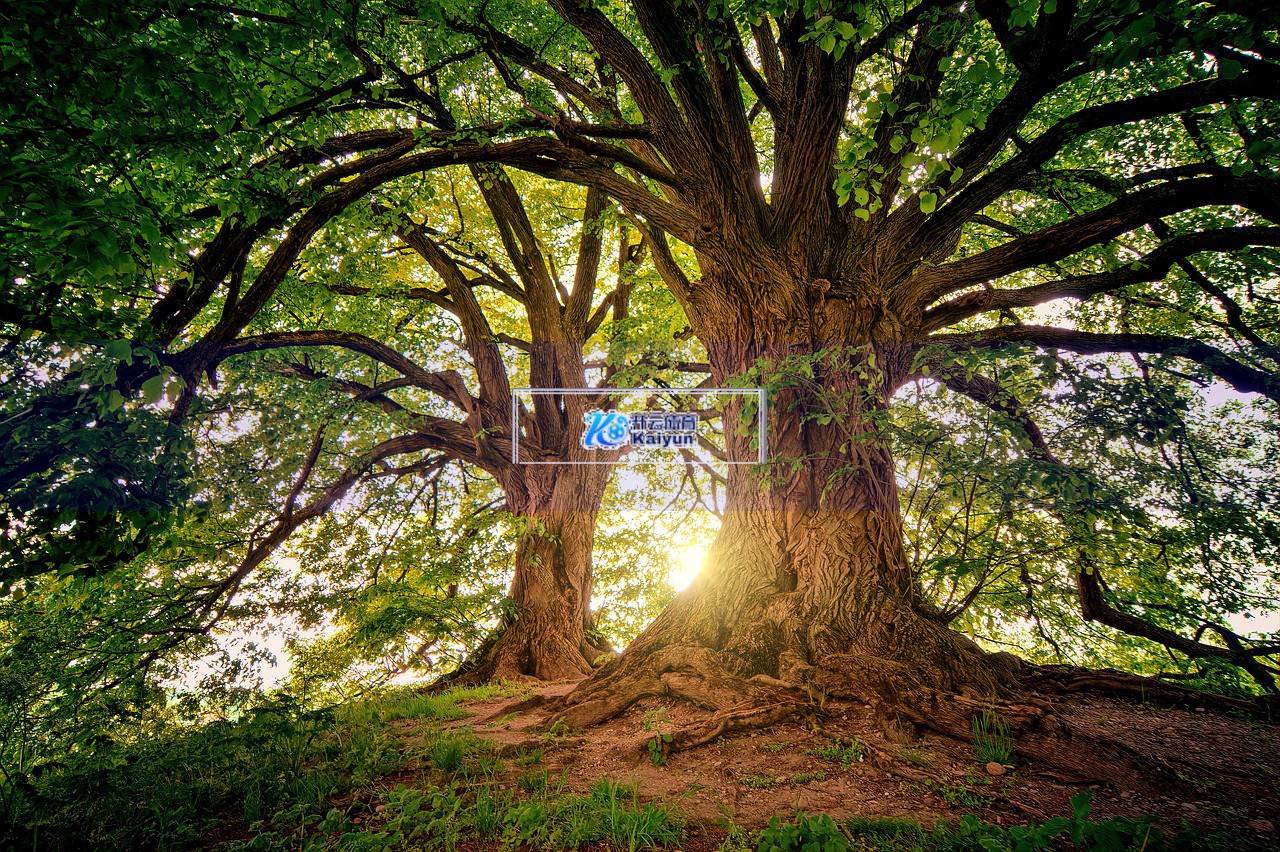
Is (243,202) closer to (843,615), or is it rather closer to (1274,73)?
(843,615)

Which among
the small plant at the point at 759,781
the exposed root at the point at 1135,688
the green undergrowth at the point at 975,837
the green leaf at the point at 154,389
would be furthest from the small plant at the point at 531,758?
the exposed root at the point at 1135,688

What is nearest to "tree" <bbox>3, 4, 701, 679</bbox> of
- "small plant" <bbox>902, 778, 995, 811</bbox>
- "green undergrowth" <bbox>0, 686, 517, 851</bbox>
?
"green undergrowth" <bbox>0, 686, 517, 851</bbox>

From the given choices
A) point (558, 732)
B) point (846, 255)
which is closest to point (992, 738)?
point (558, 732)

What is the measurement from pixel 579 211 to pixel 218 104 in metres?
7.16

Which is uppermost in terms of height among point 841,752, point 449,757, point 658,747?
point 841,752

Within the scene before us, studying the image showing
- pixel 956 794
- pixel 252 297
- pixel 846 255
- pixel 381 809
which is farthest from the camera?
pixel 846 255

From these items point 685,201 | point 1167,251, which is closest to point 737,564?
point 685,201

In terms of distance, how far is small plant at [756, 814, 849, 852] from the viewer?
6.60 ft

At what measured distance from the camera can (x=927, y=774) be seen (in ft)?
8.90

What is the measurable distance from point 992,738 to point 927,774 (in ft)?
1.92

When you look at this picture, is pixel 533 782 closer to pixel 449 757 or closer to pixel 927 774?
pixel 449 757

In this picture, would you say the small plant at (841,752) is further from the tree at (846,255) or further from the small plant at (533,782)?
the small plant at (533,782)

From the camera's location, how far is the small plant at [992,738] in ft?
9.36

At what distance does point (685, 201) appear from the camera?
17.0ft
